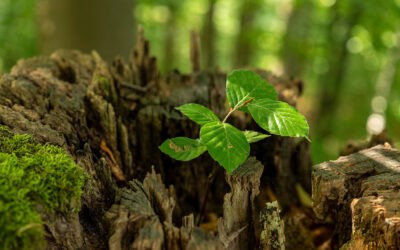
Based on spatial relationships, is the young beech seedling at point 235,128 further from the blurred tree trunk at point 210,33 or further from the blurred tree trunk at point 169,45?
the blurred tree trunk at point 169,45

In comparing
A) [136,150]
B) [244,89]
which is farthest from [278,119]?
[136,150]

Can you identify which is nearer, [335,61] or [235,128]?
[235,128]

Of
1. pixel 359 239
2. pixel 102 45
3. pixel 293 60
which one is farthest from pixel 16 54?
pixel 359 239

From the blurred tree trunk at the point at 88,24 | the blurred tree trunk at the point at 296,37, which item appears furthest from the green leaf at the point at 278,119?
the blurred tree trunk at the point at 296,37

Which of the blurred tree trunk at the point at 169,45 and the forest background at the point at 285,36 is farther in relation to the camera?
the blurred tree trunk at the point at 169,45

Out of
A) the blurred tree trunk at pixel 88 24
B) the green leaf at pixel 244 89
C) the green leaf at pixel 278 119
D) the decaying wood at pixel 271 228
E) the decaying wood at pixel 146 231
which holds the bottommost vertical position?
the decaying wood at pixel 271 228

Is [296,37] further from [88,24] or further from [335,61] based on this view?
[88,24]

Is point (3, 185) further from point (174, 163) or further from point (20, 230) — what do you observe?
point (174, 163)
